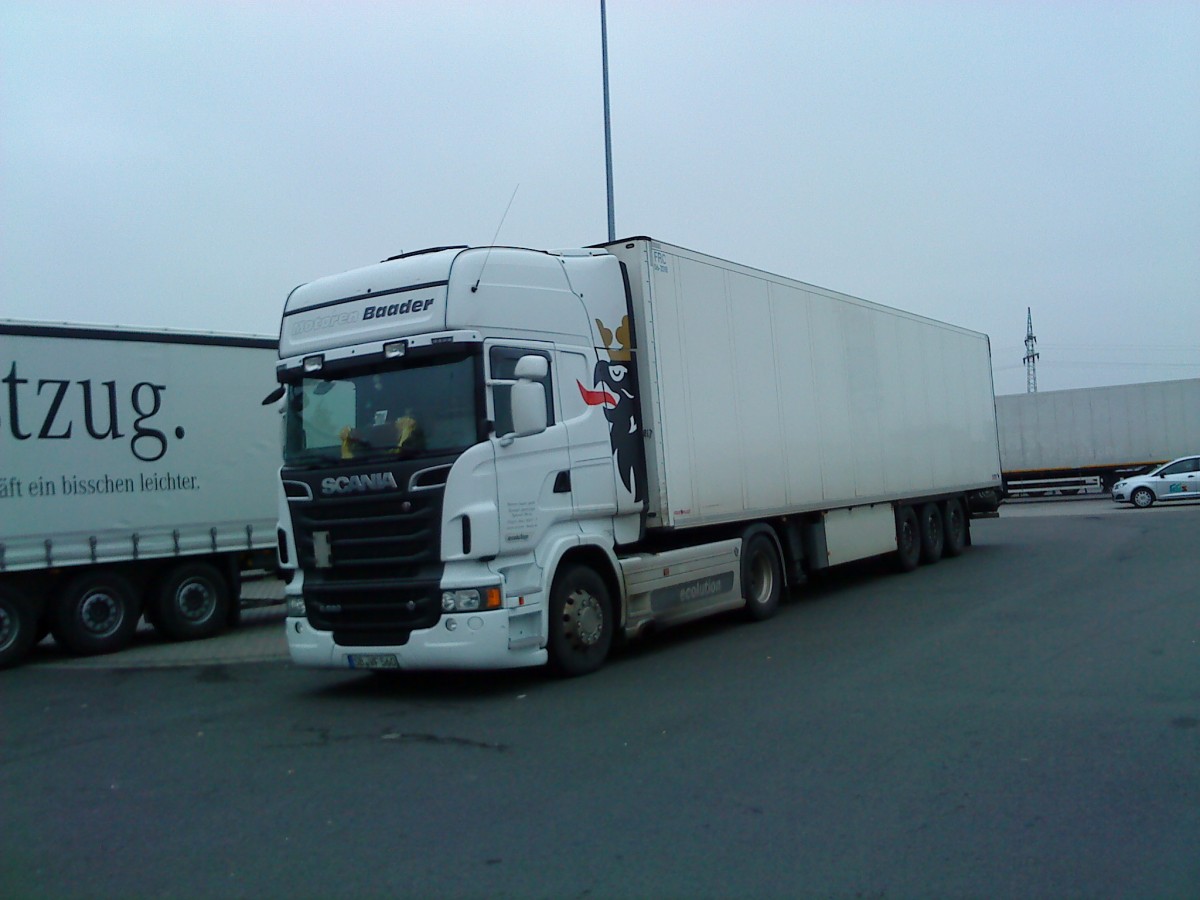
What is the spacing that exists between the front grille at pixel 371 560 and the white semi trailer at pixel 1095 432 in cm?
3467

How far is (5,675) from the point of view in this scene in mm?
11695

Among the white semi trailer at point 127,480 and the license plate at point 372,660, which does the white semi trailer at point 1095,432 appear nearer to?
the white semi trailer at point 127,480

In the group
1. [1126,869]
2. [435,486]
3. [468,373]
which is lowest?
[1126,869]

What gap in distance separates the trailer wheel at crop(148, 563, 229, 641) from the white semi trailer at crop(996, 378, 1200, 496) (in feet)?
106

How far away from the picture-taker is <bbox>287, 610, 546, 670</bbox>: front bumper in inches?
340

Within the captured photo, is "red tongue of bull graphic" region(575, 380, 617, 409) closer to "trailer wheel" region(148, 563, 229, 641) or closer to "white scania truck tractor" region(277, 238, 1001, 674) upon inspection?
"white scania truck tractor" region(277, 238, 1001, 674)

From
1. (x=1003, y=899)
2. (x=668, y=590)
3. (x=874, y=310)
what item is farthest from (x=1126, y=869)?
(x=874, y=310)

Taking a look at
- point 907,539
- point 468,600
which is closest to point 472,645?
point 468,600

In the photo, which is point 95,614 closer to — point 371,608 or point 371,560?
point 371,608

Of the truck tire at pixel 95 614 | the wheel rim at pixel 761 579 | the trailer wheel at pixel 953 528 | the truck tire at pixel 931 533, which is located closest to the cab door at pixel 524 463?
the wheel rim at pixel 761 579

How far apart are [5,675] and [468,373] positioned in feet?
22.3

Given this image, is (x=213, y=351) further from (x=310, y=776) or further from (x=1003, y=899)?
(x=1003, y=899)

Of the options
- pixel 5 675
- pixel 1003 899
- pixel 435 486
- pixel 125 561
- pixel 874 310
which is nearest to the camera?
pixel 1003 899

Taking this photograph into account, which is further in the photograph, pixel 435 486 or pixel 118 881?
pixel 435 486
